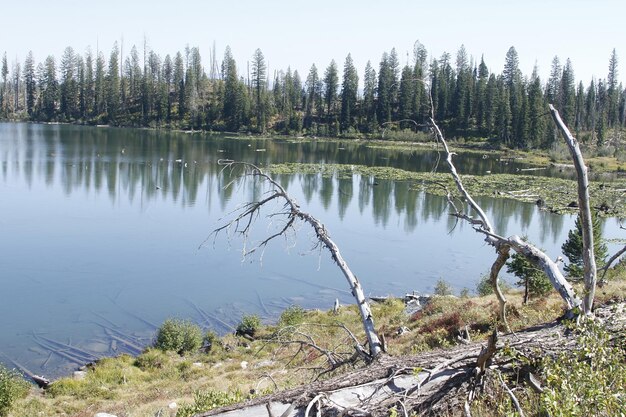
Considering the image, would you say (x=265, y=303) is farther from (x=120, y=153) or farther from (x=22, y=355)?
(x=120, y=153)

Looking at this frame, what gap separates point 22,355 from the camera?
52.8ft

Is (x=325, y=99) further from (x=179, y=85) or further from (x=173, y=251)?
(x=173, y=251)

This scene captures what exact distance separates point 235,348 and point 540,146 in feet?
255

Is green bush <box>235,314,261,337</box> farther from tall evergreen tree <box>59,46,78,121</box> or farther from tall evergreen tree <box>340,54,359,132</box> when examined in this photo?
tall evergreen tree <box>59,46,78,121</box>

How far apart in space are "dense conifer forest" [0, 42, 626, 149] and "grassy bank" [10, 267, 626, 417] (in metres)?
75.1

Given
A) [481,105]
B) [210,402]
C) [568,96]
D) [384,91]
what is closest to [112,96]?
[384,91]

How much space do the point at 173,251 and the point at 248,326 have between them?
9.66 meters

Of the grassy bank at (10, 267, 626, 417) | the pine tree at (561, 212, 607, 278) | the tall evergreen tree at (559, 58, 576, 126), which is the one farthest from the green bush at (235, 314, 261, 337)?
the tall evergreen tree at (559, 58, 576, 126)

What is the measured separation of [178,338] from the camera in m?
16.6

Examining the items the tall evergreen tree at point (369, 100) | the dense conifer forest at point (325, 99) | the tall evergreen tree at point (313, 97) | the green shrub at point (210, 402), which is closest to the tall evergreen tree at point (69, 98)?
the dense conifer forest at point (325, 99)

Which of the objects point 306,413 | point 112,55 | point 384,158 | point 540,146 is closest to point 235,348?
point 306,413

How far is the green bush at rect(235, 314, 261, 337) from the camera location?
18.1m

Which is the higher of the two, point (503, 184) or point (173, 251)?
point (503, 184)

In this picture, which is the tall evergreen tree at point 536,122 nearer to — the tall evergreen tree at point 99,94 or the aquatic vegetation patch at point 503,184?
the aquatic vegetation patch at point 503,184
